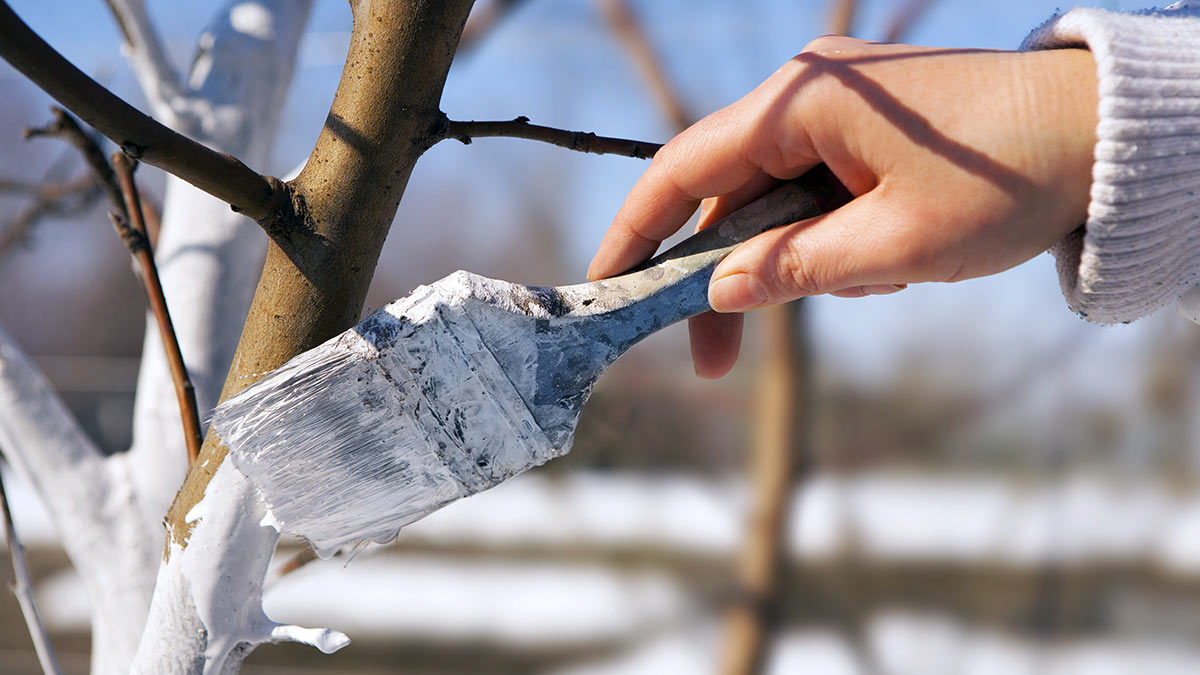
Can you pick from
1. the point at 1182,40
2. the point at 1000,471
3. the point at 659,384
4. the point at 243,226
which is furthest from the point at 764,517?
the point at 1182,40

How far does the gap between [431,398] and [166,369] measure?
429 millimetres

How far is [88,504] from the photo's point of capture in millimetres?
590

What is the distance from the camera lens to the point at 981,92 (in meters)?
0.29

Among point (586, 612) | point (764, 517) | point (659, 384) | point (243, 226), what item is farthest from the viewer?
point (586, 612)

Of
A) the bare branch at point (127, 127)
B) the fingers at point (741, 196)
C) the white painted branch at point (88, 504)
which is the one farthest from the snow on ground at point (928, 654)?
the bare branch at point (127, 127)

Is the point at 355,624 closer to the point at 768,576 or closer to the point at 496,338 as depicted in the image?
the point at 768,576

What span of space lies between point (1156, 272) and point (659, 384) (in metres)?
1.49

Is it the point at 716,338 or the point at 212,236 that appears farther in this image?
the point at 212,236

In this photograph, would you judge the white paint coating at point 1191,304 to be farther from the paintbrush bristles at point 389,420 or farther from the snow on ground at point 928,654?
the snow on ground at point 928,654

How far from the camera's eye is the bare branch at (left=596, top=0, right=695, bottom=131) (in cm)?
144

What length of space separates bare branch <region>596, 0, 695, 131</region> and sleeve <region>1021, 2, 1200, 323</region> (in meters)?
1.13

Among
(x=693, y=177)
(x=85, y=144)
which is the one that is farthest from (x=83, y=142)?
(x=693, y=177)

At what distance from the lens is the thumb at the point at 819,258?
12.1 inches

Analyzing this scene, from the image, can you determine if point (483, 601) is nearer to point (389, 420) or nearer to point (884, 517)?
point (884, 517)
